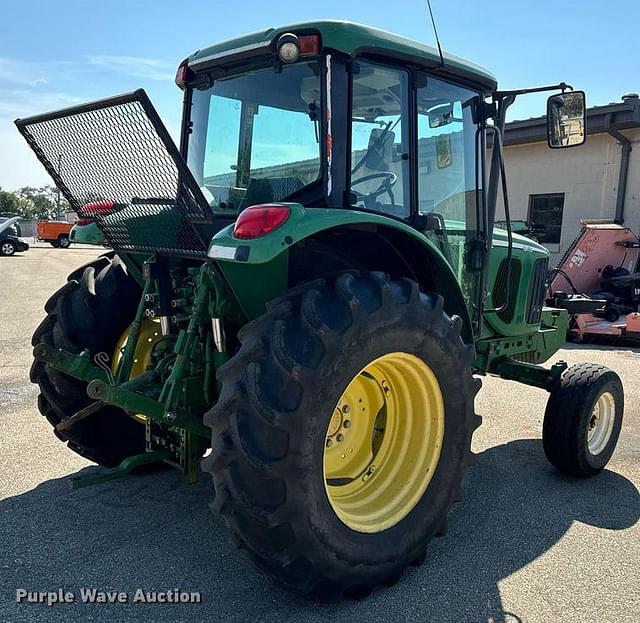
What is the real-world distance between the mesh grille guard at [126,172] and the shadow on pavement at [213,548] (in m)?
1.38

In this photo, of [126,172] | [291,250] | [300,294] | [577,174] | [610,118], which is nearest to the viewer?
[300,294]

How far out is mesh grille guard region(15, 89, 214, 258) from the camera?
237 centimetres

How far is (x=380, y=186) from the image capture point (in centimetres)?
315

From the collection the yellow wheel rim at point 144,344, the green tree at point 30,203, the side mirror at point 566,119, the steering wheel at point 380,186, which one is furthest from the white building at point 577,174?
the green tree at point 30,203

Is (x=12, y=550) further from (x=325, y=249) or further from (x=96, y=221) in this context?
(x=325, y=249)

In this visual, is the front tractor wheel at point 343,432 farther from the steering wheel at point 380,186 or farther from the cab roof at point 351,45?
the cab roof at point 351,45

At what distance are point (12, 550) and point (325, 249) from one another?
1993mm

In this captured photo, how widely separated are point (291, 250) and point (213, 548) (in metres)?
1.43

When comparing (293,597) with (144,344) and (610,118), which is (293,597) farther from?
(610,118)

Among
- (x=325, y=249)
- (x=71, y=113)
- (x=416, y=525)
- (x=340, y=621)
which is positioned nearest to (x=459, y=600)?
(x=416, y=525)

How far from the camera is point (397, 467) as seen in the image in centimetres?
299

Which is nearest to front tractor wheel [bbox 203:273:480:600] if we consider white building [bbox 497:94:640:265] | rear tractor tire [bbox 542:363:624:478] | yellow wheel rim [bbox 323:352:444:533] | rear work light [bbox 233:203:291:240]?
yellow wheel rim [bbox 323:352:444:533]

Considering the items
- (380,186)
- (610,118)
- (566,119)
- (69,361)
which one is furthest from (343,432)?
(610,118)

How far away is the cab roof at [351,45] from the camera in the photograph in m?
2.77
